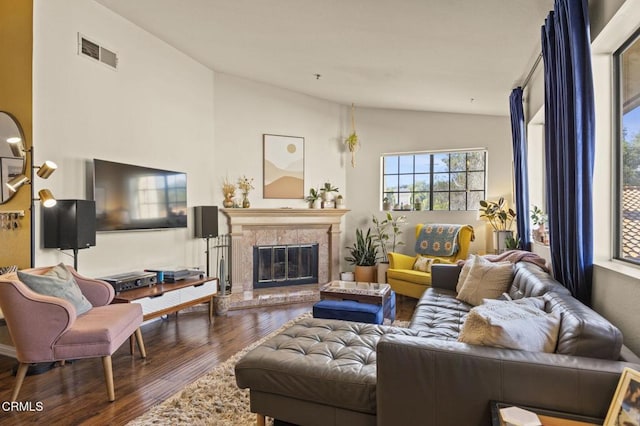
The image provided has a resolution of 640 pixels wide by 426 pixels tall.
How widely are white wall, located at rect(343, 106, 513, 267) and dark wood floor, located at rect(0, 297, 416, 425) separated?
105 inches

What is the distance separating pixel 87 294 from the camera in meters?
2.87

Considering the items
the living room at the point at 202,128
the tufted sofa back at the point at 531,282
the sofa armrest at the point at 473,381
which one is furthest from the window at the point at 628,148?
the sofa armrest at the point at 473,381

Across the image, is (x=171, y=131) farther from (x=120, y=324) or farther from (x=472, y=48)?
(x=472, y=48)

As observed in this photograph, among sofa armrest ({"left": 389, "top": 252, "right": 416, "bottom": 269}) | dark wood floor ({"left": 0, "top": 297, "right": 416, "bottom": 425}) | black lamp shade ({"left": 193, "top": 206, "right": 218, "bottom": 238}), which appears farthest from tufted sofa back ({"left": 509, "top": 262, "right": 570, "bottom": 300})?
black lamp shade ({"left": 193, "top": 206, "right": 218, "bottom": 238})

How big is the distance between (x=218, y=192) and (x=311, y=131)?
5.78 feet

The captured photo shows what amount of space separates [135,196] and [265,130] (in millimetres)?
2244

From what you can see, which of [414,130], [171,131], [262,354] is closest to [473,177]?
[414,130]

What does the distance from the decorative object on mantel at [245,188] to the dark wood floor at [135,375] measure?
1.71m

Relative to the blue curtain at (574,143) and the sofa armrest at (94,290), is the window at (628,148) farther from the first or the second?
the sofa armrest at (94,290)

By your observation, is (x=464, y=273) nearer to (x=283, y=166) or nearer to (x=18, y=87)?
(x=283, y=166)

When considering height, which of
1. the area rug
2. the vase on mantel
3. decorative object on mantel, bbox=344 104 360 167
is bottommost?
the area rug

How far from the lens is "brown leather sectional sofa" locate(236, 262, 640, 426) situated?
4.41 feet

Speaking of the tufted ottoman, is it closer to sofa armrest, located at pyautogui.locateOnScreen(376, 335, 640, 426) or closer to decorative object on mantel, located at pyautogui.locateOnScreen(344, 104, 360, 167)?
sofa armrest, located at pyautogui.locateOnScreen(376, 335, 640, 426)

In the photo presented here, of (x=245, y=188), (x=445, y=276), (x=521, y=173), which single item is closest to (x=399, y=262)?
(x=445, y=276)
